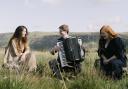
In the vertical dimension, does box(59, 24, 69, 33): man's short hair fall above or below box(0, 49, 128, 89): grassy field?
above

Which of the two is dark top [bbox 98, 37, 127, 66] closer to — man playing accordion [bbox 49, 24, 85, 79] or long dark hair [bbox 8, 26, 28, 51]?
man playing accordion [bbox 49, 24, 85, 79]

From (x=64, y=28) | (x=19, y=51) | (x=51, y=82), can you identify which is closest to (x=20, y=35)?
(x=19, y=51)

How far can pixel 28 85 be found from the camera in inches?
300

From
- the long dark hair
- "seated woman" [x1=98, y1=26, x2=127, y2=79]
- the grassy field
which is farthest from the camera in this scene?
the long dark hair

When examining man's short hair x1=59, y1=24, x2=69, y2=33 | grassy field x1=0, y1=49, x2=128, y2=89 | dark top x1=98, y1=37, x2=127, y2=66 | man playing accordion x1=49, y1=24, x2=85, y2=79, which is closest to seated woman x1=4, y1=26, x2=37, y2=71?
man playing accordion x1=49, y1=24, x2=85, y2=79

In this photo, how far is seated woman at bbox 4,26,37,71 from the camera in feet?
36.4

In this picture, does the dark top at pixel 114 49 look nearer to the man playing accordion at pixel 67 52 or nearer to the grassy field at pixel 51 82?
the man playing accordion at pixel 67 52

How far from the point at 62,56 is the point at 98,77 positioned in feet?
6.92

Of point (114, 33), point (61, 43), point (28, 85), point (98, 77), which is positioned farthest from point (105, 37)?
point (28, 85)

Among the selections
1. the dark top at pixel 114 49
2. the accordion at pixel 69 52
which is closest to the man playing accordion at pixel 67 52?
the accordion at pixel 69 52

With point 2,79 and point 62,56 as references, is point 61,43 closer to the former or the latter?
point 62,56

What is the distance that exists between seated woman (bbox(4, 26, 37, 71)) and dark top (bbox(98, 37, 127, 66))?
5.87 feet

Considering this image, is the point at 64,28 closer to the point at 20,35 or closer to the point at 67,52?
the point at 67,52

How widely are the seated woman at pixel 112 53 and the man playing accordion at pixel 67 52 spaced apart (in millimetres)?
559
